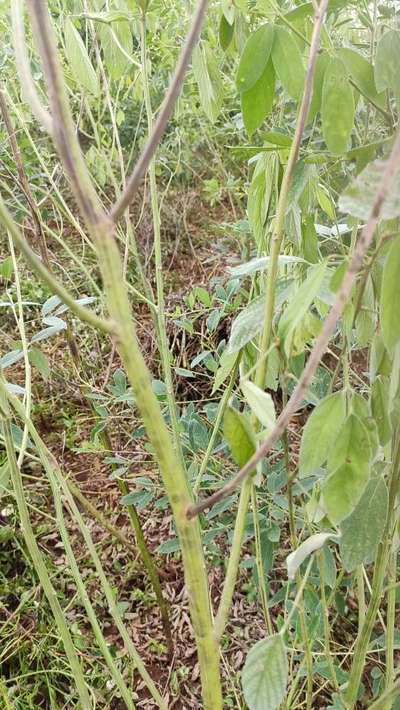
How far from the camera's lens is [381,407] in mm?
475

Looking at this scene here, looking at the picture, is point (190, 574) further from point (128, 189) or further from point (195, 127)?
point (195, 127)

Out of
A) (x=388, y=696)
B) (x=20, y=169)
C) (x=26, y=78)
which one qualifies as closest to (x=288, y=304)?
(x=26, y=78)

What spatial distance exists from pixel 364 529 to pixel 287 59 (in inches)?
15.1

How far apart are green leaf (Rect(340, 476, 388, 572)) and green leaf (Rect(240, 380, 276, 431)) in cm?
18

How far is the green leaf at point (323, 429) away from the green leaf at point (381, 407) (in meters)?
0.08

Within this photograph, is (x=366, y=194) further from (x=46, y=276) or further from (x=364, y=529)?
(x=364, y=529)

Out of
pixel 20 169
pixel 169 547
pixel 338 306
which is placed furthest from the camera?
pixel 169 547

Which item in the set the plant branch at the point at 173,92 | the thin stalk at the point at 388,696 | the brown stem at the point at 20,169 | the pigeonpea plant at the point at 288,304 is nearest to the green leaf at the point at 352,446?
the pigeonpea plant at the point at 288,304

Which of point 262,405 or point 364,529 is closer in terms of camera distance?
point 262,405

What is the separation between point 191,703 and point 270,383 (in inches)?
35.7

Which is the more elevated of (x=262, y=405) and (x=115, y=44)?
(x=115, y=44)

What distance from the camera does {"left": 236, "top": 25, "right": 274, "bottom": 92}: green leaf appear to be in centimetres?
44

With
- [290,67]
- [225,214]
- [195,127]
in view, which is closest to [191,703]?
[290,67]

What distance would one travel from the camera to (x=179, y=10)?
1680mm
